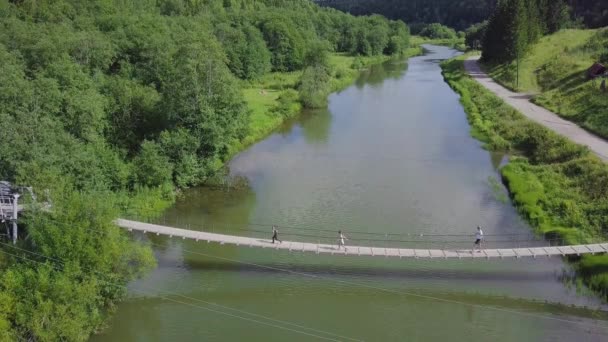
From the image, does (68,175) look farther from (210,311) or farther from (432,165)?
(432,165)

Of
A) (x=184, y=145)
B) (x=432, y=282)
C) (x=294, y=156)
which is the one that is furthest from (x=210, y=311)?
(x=294, y=156)

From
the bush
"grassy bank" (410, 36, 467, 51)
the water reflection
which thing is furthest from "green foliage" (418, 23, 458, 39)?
the bush

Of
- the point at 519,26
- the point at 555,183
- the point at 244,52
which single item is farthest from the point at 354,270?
the point at 519,26

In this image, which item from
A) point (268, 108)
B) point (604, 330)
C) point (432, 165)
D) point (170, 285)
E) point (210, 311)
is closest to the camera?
point (604, 330)

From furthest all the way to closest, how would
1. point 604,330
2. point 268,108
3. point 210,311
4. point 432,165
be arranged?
1. point 268,108
2. point 432,165
3. point 210,311
4. point 604,330

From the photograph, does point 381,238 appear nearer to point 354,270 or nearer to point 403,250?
point 354,270

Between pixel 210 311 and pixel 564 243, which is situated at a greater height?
pixel 564 243
